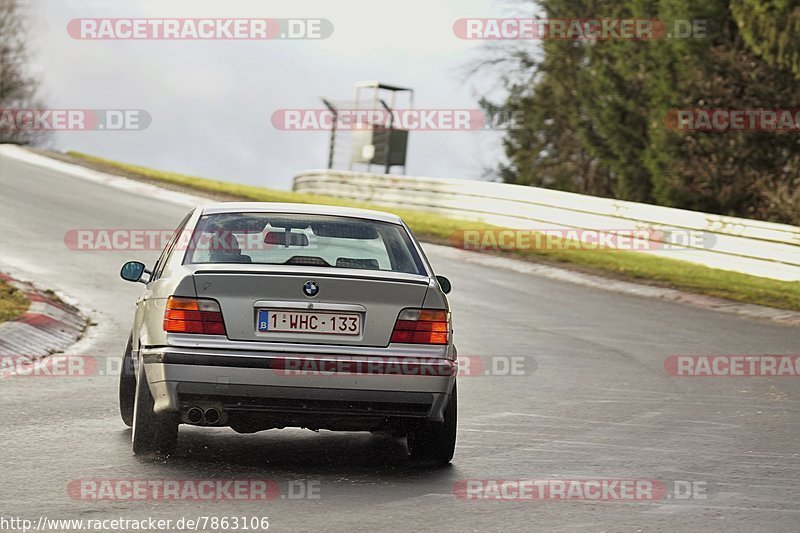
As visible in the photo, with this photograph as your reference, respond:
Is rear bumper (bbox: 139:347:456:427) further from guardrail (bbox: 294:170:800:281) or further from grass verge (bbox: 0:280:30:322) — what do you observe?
guardrail (bbox: 294:170:800:281)

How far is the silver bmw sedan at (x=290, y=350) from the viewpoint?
6.65 m

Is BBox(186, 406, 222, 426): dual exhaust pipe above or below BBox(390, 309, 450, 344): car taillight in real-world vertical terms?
below

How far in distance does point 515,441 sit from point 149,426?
241 cm

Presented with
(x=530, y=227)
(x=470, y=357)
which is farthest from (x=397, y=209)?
(x=470, y=357)

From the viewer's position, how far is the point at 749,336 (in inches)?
574

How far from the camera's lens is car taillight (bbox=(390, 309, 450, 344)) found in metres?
6.86

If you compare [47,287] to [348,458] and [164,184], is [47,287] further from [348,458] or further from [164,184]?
[164,184]

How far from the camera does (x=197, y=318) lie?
672 cm

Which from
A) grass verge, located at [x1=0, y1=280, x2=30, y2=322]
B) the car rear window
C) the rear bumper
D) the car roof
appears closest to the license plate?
the rear bumper

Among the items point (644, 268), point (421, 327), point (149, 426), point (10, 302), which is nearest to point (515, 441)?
point (421, 327)

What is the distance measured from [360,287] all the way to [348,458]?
3.96 ft

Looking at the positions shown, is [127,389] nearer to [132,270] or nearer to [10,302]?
[132,270]

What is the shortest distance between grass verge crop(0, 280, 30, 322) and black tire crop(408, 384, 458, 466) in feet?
20.3

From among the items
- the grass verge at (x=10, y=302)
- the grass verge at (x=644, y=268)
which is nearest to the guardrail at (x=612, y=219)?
the grass verge at (x=644, y=268)
